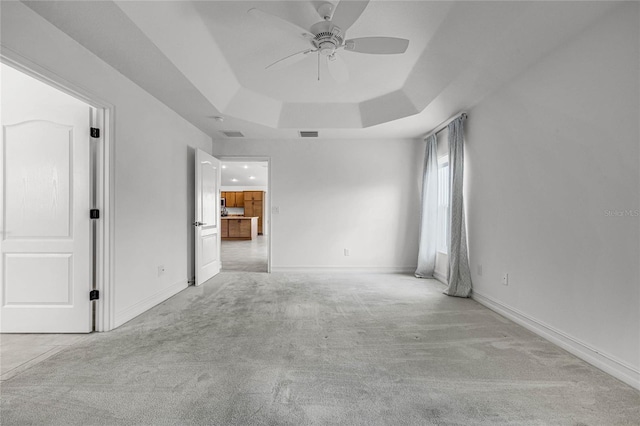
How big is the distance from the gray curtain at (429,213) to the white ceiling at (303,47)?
0.69 m

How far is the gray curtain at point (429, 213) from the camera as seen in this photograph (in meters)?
4.58

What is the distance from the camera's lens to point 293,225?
16.8 feet

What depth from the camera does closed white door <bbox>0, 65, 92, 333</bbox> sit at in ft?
8.05

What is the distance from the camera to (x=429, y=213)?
15.3 feet

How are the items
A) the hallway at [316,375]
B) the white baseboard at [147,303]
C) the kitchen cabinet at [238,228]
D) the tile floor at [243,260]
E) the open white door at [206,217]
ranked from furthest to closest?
the kitchen cabinet at [238,228] → the tile floor at [243,260] → the open white door at [206,217] → the white baseboard at [147,303] → the hallway at [316,375]

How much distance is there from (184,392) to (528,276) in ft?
9.74

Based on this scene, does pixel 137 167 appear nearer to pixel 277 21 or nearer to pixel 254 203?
pixel 277 21

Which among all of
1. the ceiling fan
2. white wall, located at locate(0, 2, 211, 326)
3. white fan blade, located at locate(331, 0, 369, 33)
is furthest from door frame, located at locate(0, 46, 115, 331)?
white fan blade, located at locate(331, 0, 369, 33)

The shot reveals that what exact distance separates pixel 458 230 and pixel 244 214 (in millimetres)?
11415

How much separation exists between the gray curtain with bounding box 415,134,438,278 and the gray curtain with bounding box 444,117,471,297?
2.44ft

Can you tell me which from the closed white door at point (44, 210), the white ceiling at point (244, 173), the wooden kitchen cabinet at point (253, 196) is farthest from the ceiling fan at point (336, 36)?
the wooden kitchen cabinet at point (253, 196)

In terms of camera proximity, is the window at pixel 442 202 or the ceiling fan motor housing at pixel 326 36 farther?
the window at pixel 442 202

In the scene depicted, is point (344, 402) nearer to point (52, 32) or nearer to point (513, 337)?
point (513, 337)

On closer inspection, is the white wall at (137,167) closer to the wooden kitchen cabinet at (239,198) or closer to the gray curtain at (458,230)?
the gray curtain at (458,230)
